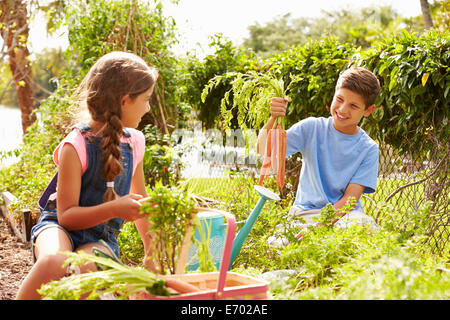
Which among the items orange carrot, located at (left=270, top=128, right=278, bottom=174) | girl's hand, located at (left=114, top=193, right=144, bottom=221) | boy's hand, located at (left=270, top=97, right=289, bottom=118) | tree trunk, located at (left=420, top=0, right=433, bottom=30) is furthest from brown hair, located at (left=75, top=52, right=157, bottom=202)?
tree trunk, located at (left=420, top=0, right=433, bottom=30)

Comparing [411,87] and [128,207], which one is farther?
[411,87]

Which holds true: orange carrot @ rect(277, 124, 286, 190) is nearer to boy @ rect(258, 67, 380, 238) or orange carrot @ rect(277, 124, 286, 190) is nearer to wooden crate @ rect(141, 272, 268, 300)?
boy @ rect(258, 67, 380, 238)

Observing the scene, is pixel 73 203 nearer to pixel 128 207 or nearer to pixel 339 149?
pixel 128 207

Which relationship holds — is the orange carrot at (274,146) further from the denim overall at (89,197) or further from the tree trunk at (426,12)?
the tree trunk at (426,12)

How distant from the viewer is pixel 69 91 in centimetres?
609

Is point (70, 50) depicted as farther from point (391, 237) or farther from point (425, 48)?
point (391, 237)

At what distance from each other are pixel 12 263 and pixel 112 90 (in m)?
2.38

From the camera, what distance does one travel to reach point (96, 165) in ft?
Answer: 6.20

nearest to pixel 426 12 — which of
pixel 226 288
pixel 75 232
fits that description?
pixel 75 232

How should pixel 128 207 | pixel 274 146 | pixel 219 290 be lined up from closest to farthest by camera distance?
pixel 219 290 → pixel 128 207 → pixel 274 146

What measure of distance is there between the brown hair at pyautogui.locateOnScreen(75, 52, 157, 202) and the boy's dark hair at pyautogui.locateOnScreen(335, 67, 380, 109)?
1286 millimetres

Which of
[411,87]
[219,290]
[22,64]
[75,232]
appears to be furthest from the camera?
[22,64]

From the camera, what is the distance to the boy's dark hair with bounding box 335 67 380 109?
2.72m

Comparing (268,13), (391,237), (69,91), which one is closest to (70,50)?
(69,91)
